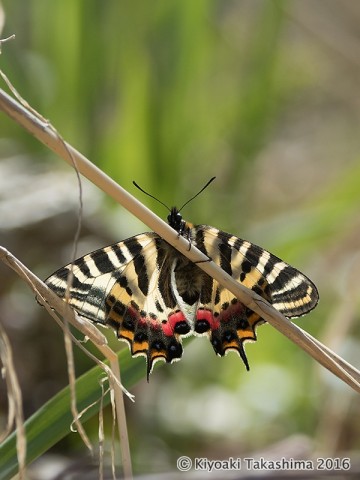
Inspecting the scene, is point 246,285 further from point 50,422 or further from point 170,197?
point 170,197

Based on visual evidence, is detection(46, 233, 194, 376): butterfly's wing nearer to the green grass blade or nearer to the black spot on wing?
the black spot on wing

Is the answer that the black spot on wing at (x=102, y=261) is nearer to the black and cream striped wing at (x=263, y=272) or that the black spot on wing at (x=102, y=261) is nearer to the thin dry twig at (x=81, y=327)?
the black and cream striped wing at (x=263, y=272)

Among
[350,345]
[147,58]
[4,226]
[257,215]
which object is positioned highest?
[147,58]

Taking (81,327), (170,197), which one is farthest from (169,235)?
(170,197)

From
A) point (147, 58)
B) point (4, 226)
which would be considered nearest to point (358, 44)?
point (147, 58)

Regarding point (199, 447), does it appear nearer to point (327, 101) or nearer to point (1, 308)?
point (1, 308)

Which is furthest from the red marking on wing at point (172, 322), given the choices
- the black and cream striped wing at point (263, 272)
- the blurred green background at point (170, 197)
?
the blurred green background at point (170, 197)
